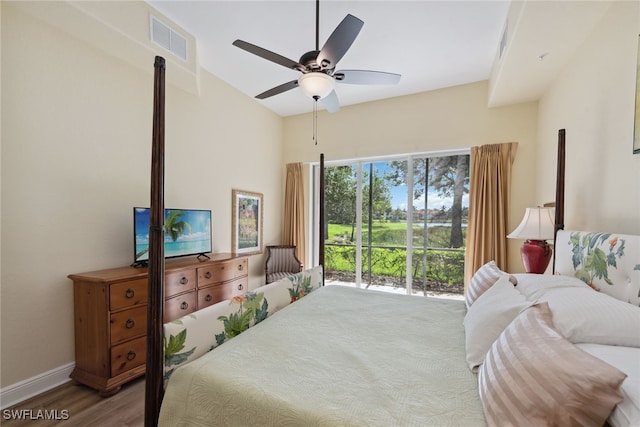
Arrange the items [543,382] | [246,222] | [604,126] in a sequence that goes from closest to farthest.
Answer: [543,382] → [604,126] → [246,222]

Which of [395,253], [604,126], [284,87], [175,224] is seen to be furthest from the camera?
[395,253]

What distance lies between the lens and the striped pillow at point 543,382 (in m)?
0.67

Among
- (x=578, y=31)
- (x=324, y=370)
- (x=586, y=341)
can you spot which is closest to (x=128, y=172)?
(x=324, y=370)

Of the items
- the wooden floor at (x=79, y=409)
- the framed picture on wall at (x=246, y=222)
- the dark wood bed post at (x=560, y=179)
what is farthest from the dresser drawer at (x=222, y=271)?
the dark wood bed post at (x=560, y=179)

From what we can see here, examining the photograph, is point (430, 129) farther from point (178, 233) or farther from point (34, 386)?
point (34, 386)

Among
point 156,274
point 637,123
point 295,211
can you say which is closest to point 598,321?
point 637,123

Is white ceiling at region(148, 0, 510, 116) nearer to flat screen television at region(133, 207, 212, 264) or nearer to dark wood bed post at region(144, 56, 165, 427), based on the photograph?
dark wood bed post at region(144, 56, 165, 427)

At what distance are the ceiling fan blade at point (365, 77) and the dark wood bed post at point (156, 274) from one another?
1.20 m

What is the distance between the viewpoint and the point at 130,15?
2.15 meters

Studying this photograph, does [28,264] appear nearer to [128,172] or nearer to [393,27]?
[128,172]

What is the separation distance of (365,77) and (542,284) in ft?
5.71

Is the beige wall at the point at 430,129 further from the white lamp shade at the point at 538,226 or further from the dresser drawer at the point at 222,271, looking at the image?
the dresser drawer at the point at 222,271

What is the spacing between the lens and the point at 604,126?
1749 mm

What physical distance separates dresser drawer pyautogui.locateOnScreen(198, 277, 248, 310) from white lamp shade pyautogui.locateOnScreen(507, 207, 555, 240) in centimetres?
279
